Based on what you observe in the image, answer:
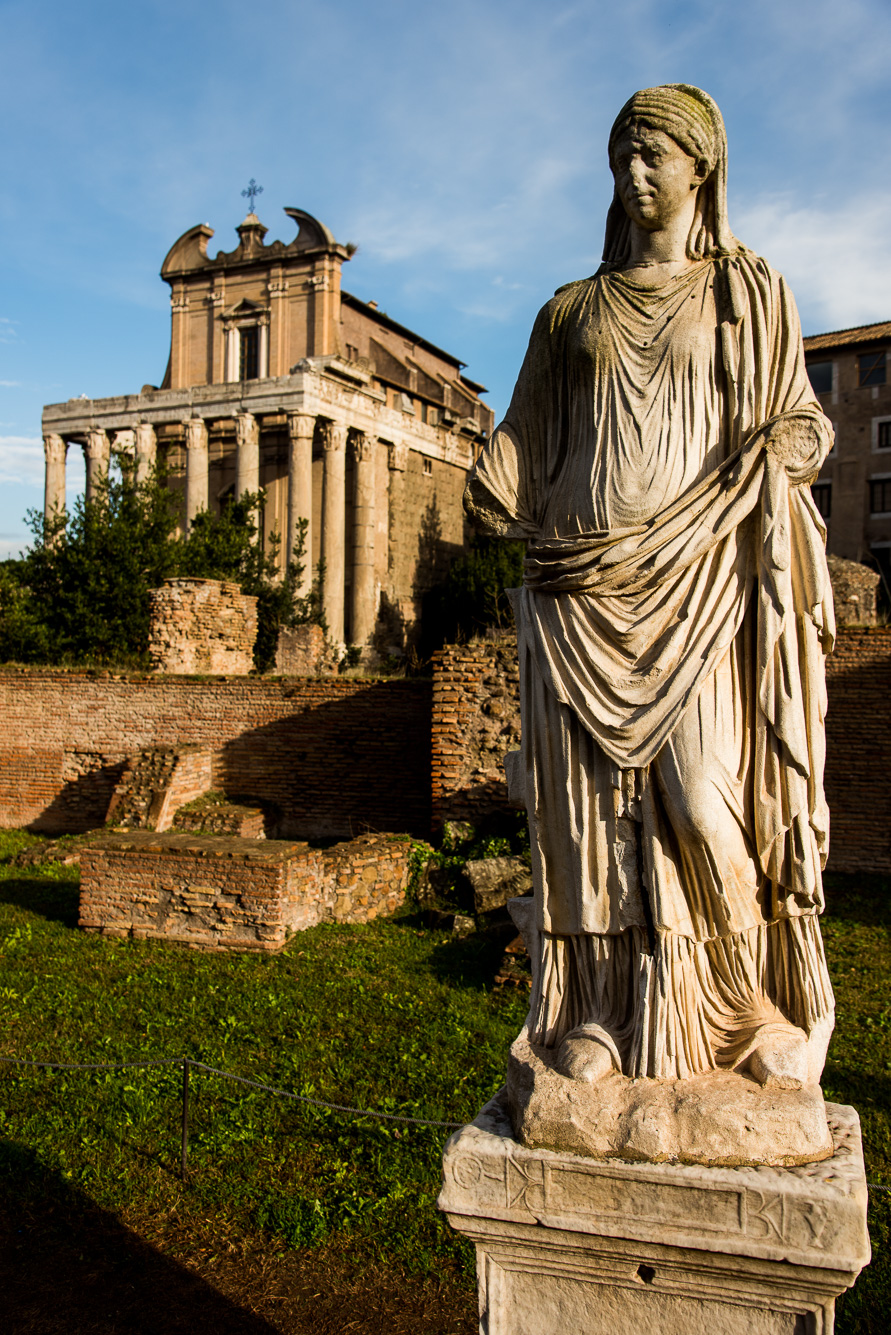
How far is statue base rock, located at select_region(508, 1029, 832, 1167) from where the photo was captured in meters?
1.82

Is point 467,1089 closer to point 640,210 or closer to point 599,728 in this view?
point 599,728

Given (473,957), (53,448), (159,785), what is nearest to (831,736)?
(473,957)

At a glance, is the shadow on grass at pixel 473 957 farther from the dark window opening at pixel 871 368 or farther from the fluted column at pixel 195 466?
the dark window opening at pixel 871 368

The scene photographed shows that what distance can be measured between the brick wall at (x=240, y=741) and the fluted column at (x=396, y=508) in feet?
51.4

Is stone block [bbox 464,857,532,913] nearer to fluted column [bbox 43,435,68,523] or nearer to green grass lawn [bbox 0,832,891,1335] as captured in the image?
green grass lawn [bbox 0,832,891,1335]

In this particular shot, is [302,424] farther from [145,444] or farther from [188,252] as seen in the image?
[188,252]

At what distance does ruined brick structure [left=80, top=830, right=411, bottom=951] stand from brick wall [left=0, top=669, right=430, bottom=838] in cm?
342

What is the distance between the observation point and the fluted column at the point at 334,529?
87.5 feet

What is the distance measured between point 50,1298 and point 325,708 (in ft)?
33.1

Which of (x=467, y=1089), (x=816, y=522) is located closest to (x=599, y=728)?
(x=816, y=522)

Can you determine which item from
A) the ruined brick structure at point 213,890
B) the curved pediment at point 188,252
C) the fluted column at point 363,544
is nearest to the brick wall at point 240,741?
the ruined brick structure at point 213,890

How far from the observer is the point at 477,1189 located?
75.2 inches

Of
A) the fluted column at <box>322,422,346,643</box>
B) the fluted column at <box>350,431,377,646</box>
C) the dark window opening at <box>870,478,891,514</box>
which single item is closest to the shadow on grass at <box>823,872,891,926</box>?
the fluted column at <box>322,422,346,643</box>

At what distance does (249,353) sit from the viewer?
31234 millimetres
